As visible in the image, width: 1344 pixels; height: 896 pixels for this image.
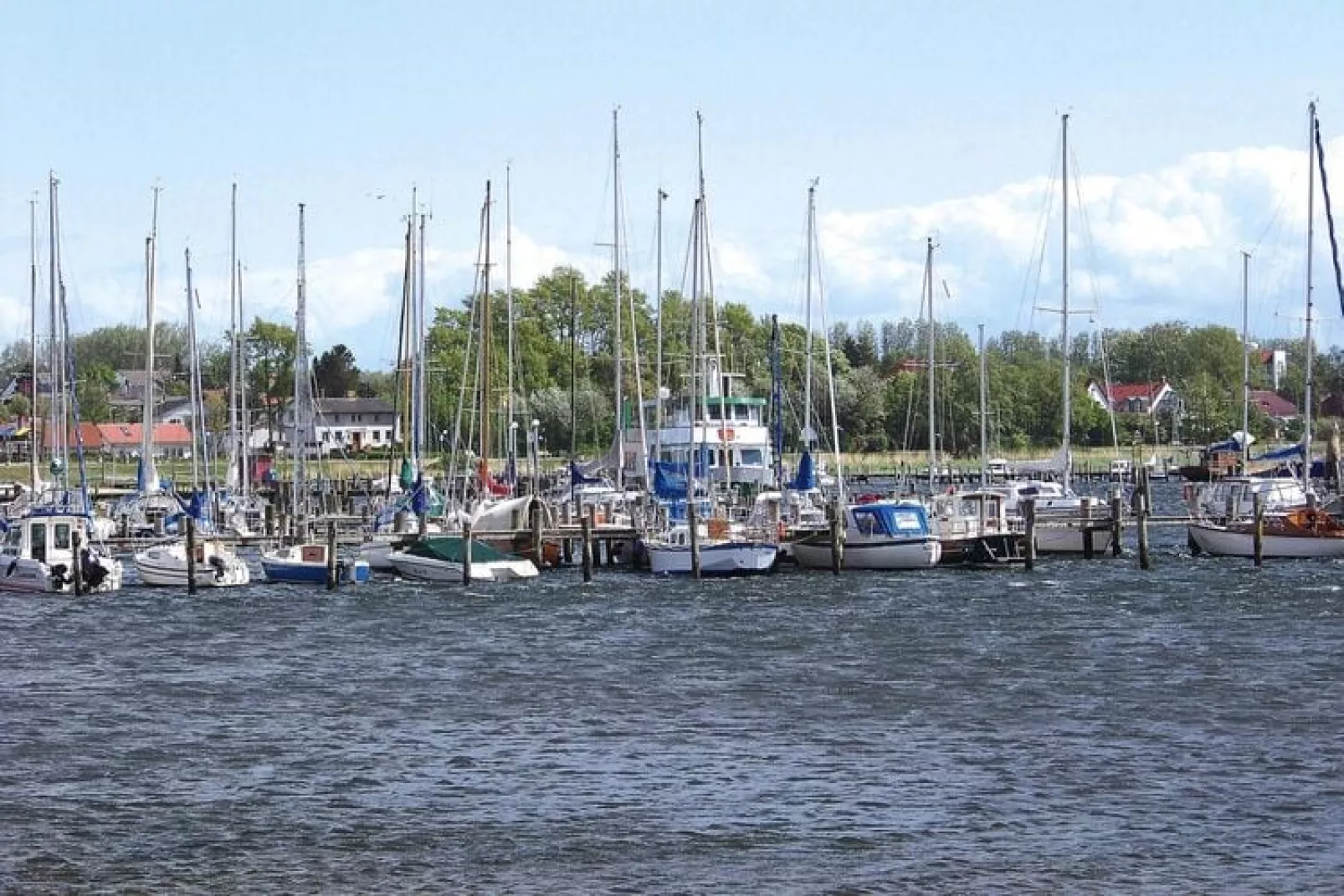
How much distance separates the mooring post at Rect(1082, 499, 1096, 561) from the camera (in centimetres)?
7788

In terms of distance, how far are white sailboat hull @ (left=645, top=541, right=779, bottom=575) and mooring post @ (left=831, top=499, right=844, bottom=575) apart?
180 centimetres

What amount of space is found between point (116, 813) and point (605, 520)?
47251mm

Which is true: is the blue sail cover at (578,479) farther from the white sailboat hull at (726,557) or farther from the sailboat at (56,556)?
the sailboat at (56,556)

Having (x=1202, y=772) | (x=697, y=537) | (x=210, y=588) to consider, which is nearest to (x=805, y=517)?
(x=697, y=537)

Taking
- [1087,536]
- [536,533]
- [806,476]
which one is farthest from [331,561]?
[1087,536]

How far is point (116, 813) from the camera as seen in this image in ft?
103

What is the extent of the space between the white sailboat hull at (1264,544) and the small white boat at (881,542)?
11.5m

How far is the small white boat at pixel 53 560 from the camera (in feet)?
213

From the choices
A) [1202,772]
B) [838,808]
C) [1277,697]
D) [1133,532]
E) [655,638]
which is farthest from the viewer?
[1133,532]

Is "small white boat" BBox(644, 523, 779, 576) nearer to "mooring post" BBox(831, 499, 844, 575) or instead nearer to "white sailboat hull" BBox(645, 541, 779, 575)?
"white sailboat hull" BBox(645, 541, 779, 575)

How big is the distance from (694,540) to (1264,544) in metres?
20.7

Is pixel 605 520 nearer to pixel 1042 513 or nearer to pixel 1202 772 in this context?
pixel 1042 513

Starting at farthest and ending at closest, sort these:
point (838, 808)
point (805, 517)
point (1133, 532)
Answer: point (1133, 532), point (805, 517), point (838, 808)

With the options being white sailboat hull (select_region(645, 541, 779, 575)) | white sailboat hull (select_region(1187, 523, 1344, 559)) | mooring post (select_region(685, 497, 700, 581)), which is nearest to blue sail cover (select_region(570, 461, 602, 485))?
white sailboat hull (select_region(645, 541, 779, 575))
